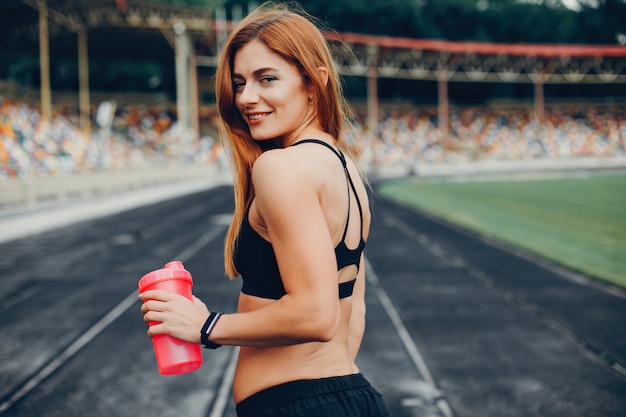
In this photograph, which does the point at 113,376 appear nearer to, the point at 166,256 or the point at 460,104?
the point at 166,256

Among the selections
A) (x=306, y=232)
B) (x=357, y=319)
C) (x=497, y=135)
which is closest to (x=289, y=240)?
(x=306, y=232)

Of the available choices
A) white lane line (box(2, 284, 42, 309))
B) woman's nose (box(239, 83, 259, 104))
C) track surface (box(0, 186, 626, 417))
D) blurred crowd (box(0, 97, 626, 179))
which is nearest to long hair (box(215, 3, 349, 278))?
woman's nose (box(239, 83, 259, 104))

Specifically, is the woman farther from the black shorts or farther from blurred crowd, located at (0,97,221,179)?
blurred crowd, located at (0,97,221,179)

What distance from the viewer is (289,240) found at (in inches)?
54.9

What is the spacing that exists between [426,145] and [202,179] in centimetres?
2325

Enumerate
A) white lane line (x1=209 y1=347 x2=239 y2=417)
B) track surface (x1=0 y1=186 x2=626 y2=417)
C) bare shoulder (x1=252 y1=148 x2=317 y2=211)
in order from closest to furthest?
bare shoulder (x1=252 y1=148 x2=317 y2=211)
white lane line (x1=209 y1=347 x2=239 y2=417)
track surface (x1=0 y1=186 x2=626 y2=417)

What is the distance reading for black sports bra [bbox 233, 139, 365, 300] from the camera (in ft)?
5.02

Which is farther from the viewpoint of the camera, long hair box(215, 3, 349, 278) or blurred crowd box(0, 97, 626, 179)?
blurred crowd box(0, 97, 626, 179)


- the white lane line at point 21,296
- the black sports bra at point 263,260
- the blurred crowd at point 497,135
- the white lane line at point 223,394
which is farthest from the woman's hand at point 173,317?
the blurred crowd at point 497,135

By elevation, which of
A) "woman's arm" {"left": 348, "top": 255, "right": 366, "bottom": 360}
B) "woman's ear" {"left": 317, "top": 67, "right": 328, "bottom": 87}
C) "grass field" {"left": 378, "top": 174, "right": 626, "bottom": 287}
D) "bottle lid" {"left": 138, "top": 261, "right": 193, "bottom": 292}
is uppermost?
"woman's ear" {"left": 317, "top": 67, "right": 328, "bottom": 87}

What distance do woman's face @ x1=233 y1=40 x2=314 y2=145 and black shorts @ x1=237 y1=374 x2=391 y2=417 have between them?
0.62m

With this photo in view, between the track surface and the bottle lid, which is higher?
the bottle lid

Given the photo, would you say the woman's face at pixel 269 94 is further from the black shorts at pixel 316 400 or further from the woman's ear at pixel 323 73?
the black shorts at pixel 316 400

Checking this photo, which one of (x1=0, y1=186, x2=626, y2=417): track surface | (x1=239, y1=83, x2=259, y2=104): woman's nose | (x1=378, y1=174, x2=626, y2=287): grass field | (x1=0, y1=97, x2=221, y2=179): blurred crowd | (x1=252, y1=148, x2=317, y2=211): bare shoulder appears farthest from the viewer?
(x1=0, y1=97, x2=221, y2=179): blurred crowd
